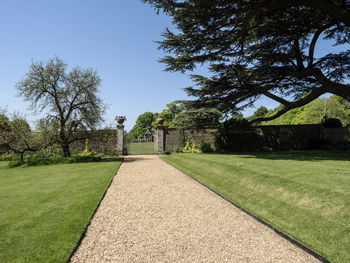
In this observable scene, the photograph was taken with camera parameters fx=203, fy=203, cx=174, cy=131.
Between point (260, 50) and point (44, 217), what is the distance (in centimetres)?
1428

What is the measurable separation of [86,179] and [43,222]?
12.6ft

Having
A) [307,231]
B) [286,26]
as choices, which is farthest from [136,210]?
[286,26]

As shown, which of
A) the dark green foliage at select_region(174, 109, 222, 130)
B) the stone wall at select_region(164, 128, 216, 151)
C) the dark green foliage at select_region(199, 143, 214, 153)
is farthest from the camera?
the stone wall at select_region(164, 128, 216, 151)

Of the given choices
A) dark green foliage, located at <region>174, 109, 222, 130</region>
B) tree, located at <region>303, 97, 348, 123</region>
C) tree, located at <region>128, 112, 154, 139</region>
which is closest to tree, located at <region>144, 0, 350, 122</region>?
dark green foliage, located at <region>174, 109, 222, 130</region>

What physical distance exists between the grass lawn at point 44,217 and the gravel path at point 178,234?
0.26m

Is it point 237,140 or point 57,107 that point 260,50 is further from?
point 57,107

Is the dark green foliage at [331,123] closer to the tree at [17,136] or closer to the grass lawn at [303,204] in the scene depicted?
the grass lawn at [303,204]

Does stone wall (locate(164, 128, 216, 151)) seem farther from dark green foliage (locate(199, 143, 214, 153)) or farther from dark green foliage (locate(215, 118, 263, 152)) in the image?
dark green foliage (locate(215, 118, 263, 152))

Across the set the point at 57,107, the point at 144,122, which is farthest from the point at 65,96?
the point at 144,122

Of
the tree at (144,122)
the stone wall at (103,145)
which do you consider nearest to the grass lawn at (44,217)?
the stone wall at (103,145)

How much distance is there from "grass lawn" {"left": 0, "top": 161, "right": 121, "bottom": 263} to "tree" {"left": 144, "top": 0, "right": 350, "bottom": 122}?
8.13 m

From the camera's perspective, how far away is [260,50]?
43.8 ft

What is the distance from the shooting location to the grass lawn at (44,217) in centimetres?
269

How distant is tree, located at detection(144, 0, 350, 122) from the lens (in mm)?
9758
